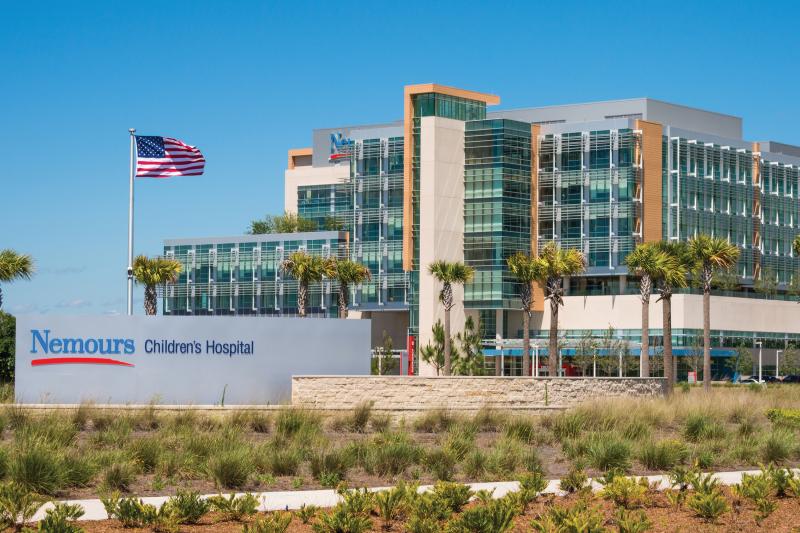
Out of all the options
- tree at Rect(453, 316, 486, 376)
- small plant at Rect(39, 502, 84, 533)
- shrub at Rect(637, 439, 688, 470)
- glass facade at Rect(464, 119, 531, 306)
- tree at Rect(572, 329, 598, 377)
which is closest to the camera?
small plant at Rect(39, 502, 84, 533)

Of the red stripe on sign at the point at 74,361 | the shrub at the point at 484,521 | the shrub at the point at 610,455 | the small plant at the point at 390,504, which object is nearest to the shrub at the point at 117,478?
the small plant at the point at 390,504

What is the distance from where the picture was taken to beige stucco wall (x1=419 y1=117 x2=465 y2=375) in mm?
98562

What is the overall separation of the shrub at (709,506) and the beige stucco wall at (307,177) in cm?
9912

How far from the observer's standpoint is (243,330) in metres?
39.1

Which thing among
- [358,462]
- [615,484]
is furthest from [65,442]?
[615,484]

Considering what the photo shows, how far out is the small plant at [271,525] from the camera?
15.6 meters

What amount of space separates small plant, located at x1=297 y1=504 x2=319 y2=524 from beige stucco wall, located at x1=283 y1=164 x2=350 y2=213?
99037mm

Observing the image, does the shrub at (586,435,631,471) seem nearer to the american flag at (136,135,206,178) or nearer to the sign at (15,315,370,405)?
the sign at (15,315,370,405)

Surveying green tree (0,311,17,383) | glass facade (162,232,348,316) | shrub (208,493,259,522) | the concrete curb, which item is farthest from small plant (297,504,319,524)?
glass facade (162,232,348,316)

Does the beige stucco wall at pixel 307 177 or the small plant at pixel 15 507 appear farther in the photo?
the beige stucco wall at pixel 307 177

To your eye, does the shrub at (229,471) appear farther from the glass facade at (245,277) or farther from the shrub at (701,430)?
the glass facade at (245,277)

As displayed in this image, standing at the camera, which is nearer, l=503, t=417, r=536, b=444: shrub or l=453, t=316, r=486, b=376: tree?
l=503, t=417, r=536, b=444: shrub

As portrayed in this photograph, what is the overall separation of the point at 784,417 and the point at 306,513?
26.3 metres

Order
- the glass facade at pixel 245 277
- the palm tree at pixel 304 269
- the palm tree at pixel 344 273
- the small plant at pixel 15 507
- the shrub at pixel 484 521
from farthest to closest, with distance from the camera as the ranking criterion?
the glass facade at pixel 245 277
the palm tree at pixel 344 273
the palm tree at pixel 304 269
the small plant at pixel 15 507
the shrub at pixel 484 521
